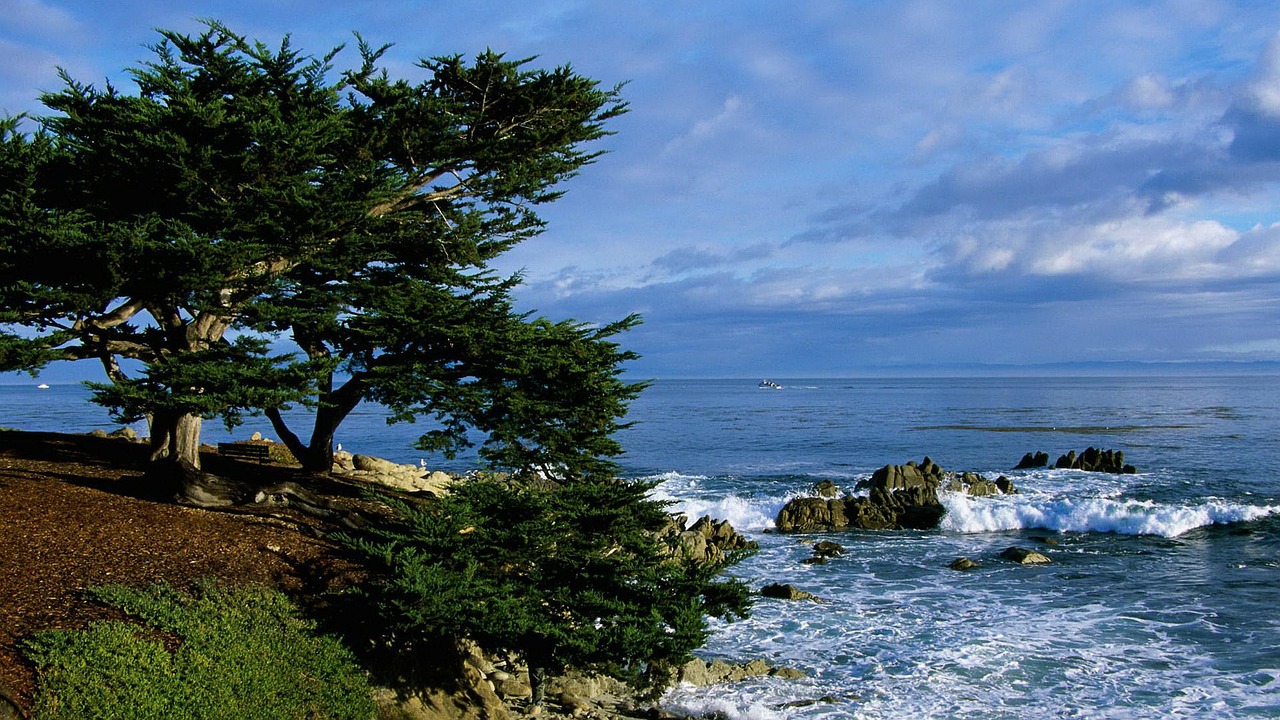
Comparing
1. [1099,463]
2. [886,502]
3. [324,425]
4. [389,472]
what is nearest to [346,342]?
[324,425]

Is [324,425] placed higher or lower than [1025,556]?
higher

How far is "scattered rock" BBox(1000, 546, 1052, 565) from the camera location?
20.8 metres

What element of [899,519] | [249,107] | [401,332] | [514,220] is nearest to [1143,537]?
[899,519]

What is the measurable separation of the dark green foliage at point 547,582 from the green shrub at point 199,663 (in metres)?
0.96

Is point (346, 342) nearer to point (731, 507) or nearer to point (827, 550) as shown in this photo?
point (827, 550)

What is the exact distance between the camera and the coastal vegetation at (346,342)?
30.3ft

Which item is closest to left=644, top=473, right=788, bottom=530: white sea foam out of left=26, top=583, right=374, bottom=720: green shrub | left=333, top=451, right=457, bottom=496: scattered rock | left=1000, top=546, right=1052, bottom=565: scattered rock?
left=333, top=451, right=457, bottom=496: scattered rock

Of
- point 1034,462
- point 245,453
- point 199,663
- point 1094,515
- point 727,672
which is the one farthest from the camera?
point 1034,462

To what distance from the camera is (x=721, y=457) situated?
152ft

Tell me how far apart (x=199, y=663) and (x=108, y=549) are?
2.91 m

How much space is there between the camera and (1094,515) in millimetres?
26109

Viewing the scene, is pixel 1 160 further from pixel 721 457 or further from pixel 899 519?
pixel 721 457

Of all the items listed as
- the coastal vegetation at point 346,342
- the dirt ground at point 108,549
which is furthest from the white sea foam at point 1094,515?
the dirt ground at point 108,549

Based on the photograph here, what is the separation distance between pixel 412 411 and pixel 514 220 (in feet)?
15.7
